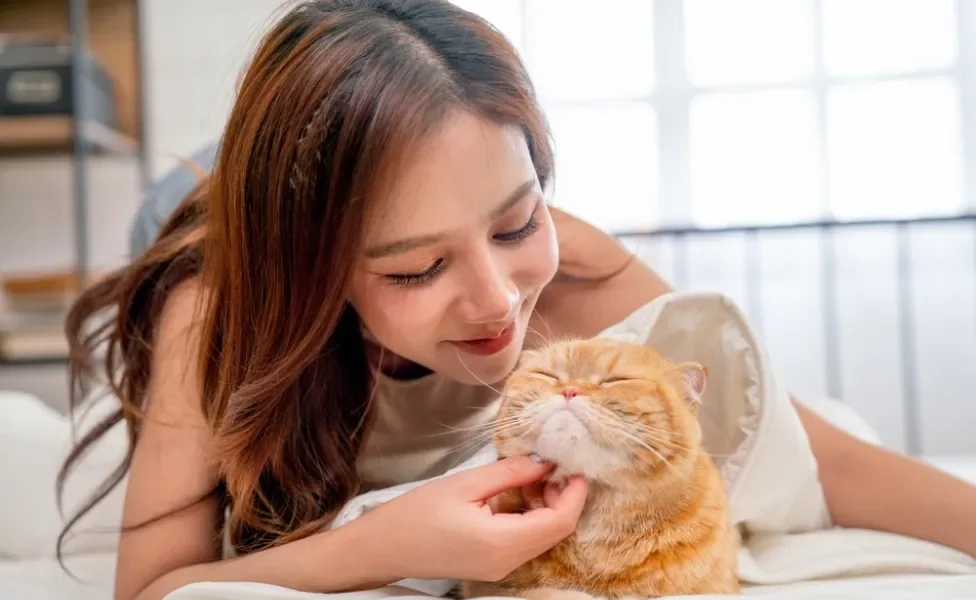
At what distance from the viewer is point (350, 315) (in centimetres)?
99

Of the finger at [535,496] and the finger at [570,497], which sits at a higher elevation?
the finger at [570,497]

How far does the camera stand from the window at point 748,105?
2.20 m

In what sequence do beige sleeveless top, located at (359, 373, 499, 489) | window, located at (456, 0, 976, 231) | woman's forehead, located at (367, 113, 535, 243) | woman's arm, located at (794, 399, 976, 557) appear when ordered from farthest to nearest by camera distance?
window, located at (456, 0, 976, 231)
beige sleeveless top, located at (359, 373, 499, 489)
woman's arm, located at (794, 399, 976, 557)
woman's forehead, located at (367, 113, 535, 243)

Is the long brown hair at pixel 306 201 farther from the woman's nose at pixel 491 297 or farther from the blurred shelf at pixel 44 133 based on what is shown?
the blurred shelf at pixel 44 133

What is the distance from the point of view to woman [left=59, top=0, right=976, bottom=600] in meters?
0.71

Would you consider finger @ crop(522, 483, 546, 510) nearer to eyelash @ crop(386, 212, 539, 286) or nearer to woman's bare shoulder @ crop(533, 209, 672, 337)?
eyelash @ crop(386, 212, 539, 286)

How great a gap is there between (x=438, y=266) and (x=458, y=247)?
0.12 ft

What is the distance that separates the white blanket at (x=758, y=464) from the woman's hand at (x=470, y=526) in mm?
107

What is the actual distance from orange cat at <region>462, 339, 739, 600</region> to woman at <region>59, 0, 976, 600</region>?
3 centimetres

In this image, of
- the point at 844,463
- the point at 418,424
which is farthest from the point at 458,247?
the point at 844,463

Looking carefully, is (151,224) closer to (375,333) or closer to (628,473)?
(375,333)

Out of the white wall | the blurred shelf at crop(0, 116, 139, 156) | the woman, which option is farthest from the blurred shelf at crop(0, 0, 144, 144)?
the woman

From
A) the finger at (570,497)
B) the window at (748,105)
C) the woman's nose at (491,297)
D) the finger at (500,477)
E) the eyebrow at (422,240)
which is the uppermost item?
the window at (748,105)

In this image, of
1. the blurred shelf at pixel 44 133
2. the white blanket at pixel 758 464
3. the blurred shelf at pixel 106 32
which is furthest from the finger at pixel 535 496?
the blurred shelf at pixel 106 32
